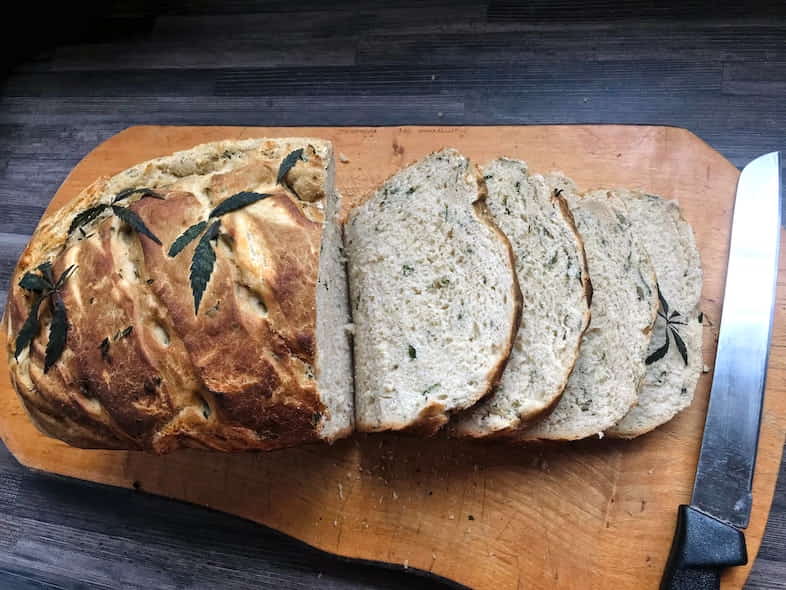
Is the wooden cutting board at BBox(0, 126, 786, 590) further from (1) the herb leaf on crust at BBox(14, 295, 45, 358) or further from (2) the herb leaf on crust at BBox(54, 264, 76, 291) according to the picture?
(2) the herb leaf on crust at BBox(54, 264, 76, 291)

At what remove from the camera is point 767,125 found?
11.8 ft

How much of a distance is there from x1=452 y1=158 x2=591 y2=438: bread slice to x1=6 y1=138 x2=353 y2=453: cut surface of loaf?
73cm

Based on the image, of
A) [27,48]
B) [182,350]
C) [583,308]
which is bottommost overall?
[182,350]

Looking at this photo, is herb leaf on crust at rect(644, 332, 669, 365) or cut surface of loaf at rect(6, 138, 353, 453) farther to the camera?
herb leaf on crust at rect(644, 332, 669, 365)

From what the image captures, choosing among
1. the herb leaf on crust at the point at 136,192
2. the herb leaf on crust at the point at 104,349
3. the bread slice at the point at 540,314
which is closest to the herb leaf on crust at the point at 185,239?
the herb leaf on crust at the point at 136,192

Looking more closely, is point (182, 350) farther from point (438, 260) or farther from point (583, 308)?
point (583, 308)

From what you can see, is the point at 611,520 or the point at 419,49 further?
the point at 419,49

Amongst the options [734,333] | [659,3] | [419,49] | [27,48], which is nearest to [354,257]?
[419,49]

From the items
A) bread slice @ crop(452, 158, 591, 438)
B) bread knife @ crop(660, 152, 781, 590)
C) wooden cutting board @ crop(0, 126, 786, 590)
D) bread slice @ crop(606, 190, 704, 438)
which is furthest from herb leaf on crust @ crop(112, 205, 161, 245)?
bread knife @ crop(660, 152, 781, 590)

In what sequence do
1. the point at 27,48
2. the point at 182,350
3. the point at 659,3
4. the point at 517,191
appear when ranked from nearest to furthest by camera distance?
the point at 182,350, the point at 517,191, the point at 659,3, the point at 27,48

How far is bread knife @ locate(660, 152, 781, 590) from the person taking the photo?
2.82m

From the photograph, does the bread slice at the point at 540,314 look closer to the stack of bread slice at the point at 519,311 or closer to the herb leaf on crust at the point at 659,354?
the stack of bread slice at the point at 519,311

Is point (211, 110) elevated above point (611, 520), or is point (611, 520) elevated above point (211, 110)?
point (211, 110)

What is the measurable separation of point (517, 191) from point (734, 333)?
1.15 meters
